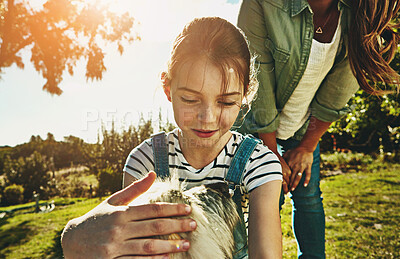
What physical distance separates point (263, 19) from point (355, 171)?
439 inches

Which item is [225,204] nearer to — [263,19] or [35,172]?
[263,19]

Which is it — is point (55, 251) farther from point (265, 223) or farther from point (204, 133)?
point (265, 223)

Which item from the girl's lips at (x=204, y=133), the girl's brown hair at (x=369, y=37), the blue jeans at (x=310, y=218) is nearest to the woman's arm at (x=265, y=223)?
the girl's lips at (x=204, y=133)

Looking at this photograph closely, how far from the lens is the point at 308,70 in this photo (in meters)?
2.32

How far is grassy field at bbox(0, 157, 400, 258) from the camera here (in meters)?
5.07

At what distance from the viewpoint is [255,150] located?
6.52 ft

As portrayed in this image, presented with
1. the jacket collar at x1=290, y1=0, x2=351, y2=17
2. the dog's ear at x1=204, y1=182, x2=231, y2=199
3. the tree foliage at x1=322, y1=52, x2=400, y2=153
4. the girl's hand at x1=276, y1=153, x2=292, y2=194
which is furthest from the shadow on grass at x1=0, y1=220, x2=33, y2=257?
the tree foliage at x1=322, y1=52, x2=400, y2=153

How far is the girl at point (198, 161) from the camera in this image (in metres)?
1.23

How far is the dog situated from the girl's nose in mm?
368

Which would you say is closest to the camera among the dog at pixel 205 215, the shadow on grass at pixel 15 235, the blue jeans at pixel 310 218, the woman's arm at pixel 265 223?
the dog at pixel 205 215

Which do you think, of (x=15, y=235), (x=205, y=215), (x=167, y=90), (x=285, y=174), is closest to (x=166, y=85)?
(x=167, y=90)

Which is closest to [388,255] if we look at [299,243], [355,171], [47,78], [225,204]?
[299,243]

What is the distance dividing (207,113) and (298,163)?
118 cm

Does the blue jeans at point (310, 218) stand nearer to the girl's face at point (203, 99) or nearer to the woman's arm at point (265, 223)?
the woman's arm at point (265, 223)
